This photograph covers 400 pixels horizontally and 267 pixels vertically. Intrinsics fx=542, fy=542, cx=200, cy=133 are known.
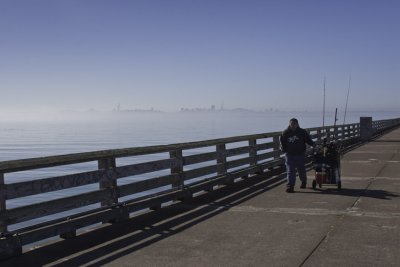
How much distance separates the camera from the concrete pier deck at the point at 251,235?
6.27m

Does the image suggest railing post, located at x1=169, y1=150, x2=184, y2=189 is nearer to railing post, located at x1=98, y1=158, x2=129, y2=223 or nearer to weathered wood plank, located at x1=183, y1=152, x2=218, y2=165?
weathered wood plank, located at x1=183, y1=152, x2=218, y2=165

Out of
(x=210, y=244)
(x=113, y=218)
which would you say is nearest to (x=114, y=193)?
(x=113, y=218)

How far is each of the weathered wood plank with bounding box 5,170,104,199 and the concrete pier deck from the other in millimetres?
738

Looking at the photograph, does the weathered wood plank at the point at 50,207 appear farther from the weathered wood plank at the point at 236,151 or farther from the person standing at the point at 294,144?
the weathered wood plank at the point at 236,151

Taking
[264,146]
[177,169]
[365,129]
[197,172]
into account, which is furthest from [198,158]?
[365,129]

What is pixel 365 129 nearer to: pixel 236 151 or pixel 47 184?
pixel 236 151

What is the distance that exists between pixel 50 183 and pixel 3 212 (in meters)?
0.86

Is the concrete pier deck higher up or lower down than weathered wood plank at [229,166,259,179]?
lower down

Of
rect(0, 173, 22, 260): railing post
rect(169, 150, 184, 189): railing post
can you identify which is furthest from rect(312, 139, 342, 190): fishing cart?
rect(0, 173, 22, 260): railing post

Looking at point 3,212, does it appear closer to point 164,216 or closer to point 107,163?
point 107,163

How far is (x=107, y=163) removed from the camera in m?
8.52

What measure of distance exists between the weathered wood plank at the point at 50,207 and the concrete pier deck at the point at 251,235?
1.45 feet

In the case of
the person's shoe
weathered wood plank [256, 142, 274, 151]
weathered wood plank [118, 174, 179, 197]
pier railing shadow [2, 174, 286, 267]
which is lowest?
the person's shoe

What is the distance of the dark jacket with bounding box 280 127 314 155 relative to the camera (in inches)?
483
